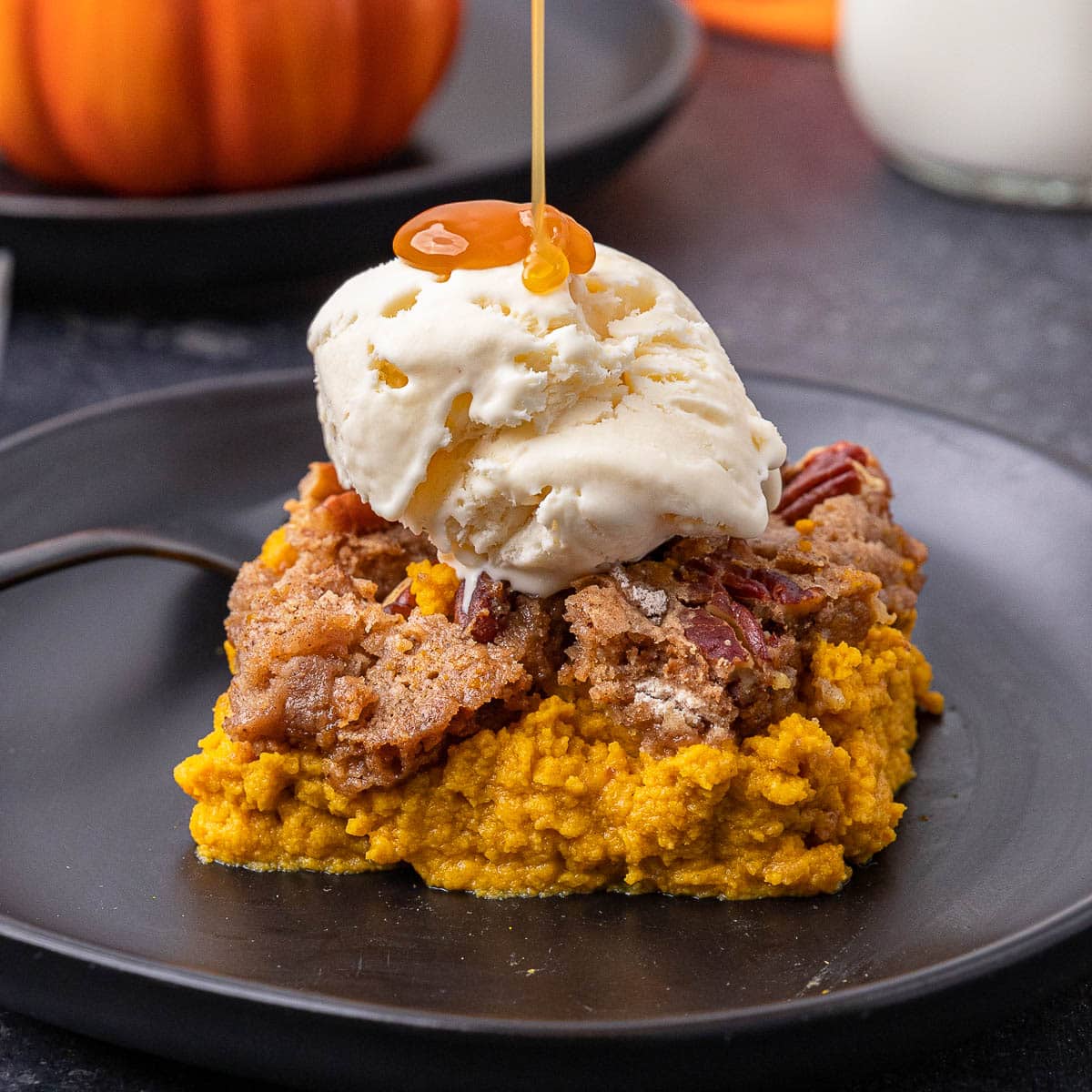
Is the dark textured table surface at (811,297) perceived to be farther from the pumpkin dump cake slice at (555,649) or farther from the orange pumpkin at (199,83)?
the pumpkin dump cake slice at (555,649)

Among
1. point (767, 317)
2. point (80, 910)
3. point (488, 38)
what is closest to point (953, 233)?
point (767, 317)

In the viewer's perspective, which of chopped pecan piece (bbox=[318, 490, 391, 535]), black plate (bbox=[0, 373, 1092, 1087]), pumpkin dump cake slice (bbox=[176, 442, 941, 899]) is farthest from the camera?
chopped pecan piece (bbox=[318, 490, 391, 535])

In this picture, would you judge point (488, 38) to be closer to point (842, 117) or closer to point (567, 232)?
point (842, 117)

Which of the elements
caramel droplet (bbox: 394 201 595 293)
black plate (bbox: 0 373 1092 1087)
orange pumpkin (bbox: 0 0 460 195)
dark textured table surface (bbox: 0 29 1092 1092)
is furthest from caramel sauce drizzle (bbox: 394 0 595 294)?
orange pumpkin (bbox: 0 0 460 195)

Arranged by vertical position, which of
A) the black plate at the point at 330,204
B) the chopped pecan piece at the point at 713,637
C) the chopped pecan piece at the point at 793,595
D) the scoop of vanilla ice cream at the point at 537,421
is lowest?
the black plate at the point at 330,204

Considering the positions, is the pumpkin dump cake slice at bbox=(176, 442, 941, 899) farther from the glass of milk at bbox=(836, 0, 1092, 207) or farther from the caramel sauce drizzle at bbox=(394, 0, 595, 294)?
the glass of milk at bbox=(836, 0, 1092, 207)

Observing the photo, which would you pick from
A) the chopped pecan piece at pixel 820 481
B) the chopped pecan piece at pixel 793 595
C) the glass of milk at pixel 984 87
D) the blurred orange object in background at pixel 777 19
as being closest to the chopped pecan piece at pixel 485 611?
the chopped pecan piece at pixel 793 595

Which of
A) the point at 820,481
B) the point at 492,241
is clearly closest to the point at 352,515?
the point at 492,241

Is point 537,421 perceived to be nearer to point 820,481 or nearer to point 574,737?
point 574,737
